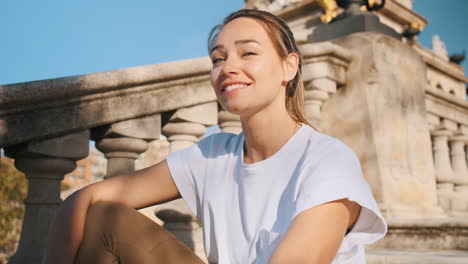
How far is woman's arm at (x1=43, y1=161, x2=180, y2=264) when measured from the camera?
4.70 feet

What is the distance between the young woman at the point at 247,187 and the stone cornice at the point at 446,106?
3829 millimetres

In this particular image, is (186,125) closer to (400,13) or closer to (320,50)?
(320,50)

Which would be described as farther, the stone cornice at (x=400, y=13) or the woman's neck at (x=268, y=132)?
the stone cornice at (x=400, y=13)

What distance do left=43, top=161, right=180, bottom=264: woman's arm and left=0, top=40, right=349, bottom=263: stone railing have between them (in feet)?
2.50

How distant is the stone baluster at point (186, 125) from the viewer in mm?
2846

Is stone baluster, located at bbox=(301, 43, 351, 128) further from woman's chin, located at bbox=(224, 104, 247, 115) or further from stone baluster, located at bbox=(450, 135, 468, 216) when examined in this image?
woman's chin, located at bbox=(224, 104, 247, 115)

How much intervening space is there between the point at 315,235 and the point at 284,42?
71 centimetres

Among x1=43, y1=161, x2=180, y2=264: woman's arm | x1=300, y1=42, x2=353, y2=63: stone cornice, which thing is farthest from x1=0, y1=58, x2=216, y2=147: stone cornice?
x1=300, y1=42, x2=353, y2=63: stone cornice

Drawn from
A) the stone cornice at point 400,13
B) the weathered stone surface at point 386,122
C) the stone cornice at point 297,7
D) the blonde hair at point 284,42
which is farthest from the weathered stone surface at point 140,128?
the stone cornice at point 400,13

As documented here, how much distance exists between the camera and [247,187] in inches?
55.8

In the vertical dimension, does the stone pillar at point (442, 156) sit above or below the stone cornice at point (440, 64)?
below

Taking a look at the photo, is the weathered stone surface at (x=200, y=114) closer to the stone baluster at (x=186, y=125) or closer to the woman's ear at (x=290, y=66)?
the stone baluster at (x=186, y=125)

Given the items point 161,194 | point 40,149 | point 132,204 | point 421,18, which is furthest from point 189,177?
point 421,18

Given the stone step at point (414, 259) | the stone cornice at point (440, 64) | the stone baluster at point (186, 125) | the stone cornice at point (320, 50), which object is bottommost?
the stone step at point (414, 259)
